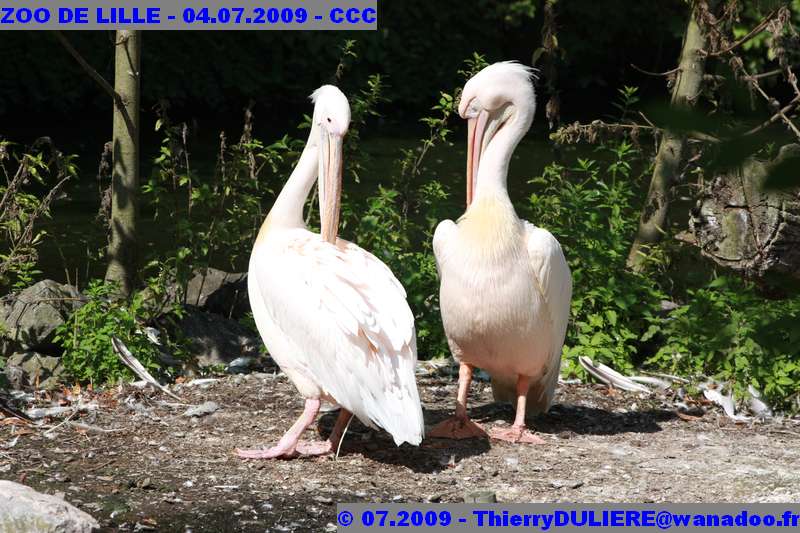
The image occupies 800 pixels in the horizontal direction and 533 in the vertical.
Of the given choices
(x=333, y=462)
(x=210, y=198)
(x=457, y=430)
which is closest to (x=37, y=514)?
(x=333, y=462)

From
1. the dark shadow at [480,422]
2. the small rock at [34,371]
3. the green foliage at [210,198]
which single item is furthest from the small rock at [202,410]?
the green foliage at [210,198]

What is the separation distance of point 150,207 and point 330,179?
182 inches

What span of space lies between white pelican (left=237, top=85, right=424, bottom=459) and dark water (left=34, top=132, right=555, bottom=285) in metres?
1.44

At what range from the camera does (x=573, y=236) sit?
529 cm

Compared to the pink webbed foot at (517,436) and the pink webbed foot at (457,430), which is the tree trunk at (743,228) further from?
the pink webbed foot at (457,430)

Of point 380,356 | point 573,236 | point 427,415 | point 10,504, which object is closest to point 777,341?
point 10,504

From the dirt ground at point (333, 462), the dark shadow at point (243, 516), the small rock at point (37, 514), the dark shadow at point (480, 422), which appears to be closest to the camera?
the small rock at point (37, 514)

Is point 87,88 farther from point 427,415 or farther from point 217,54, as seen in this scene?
point 427,415

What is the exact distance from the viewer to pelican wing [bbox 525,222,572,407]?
161 inches

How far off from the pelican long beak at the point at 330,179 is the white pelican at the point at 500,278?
1.40 ft

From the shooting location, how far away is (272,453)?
3844 mm

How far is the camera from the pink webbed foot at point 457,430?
13.5 feet

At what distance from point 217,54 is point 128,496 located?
1142 centimetres

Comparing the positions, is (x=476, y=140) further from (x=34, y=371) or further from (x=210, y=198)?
(x=34, y=371)
